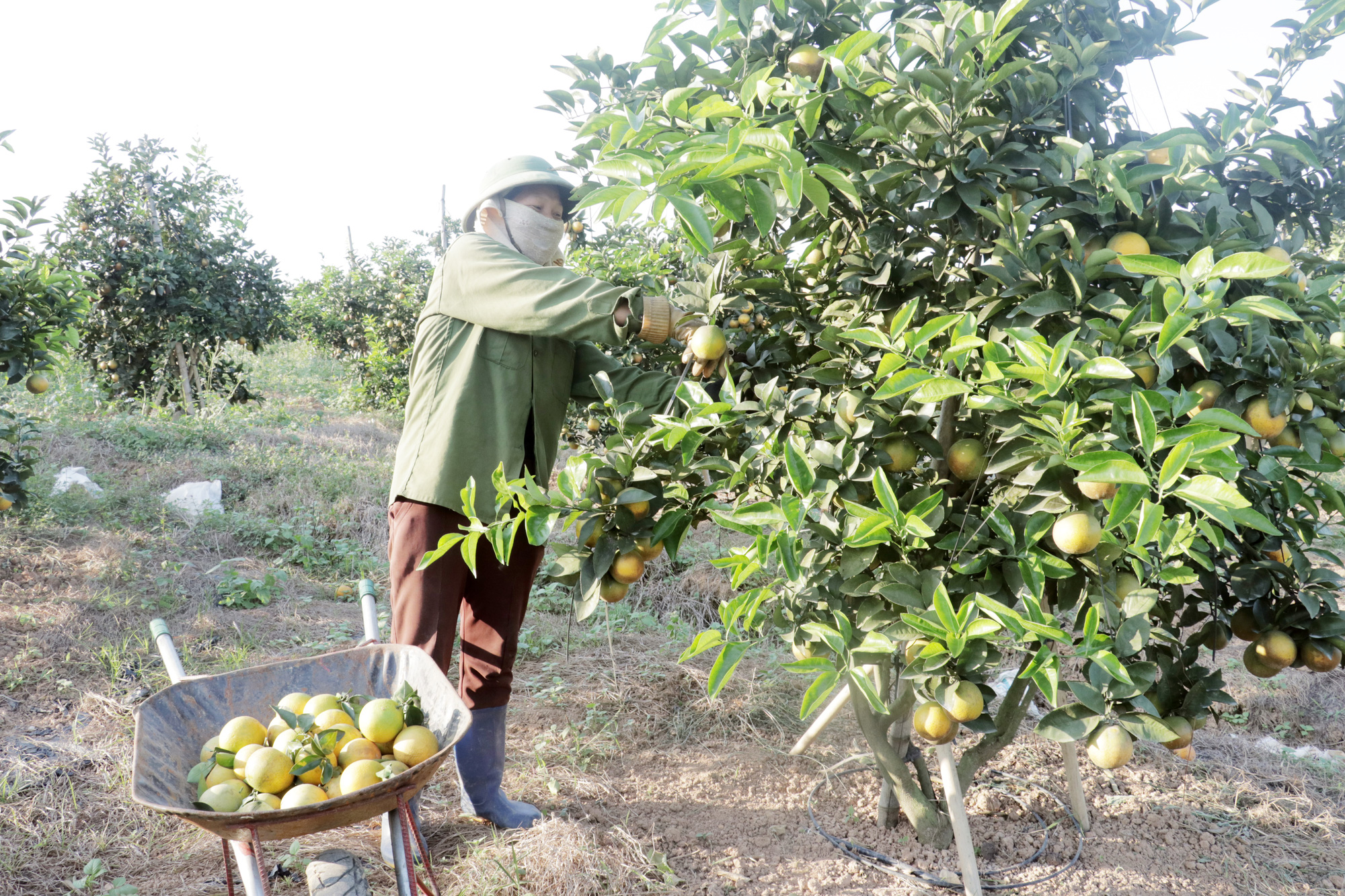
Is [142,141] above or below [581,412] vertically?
above

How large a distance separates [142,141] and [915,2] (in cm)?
795

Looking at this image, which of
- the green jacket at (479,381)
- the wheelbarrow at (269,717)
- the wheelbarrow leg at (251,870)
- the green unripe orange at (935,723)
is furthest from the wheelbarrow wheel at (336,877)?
the green unripe orange at (935,723)

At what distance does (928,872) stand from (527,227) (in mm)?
2034

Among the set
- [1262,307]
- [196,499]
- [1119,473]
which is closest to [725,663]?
[1119,473]

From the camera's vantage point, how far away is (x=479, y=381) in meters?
2.11

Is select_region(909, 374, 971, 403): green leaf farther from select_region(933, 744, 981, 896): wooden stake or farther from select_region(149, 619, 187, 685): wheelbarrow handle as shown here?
select_region(149, 619, 187, 685): wheelbarrow handle

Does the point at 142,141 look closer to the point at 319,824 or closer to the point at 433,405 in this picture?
the point at 433,405

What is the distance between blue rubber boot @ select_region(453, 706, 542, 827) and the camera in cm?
231

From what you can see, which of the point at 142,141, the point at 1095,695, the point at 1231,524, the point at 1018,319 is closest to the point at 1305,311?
the point at 1018,319

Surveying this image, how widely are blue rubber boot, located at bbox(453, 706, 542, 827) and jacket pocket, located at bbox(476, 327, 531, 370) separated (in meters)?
1.00

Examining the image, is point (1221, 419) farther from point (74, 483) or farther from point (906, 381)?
point (74, 483)

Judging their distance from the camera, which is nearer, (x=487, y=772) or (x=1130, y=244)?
(x=1130, y=244)

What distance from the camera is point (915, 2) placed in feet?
5.70

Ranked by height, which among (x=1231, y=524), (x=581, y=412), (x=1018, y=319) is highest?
(x=1018, y=319)
